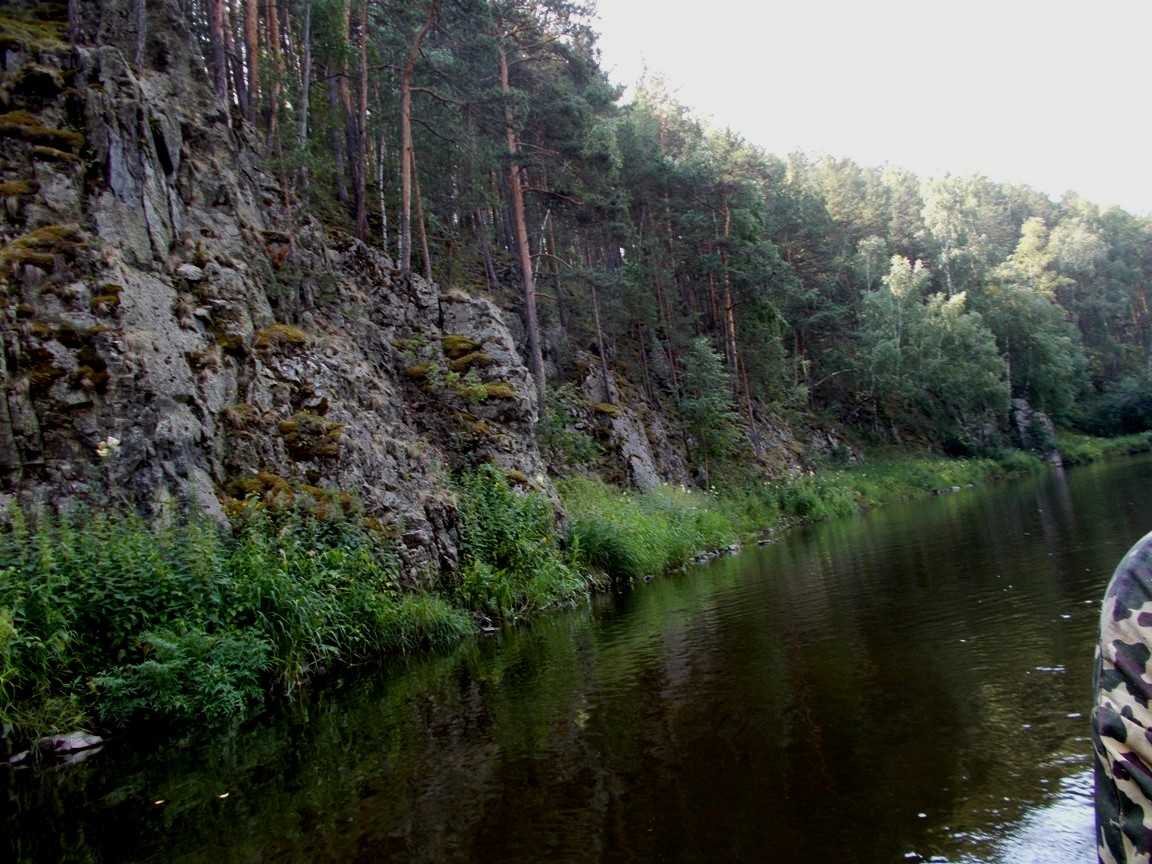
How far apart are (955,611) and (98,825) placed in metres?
8.99

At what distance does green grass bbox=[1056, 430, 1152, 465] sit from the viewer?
4944 cm

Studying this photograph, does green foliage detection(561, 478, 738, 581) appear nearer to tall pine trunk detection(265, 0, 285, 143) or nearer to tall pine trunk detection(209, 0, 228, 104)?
tall pine trunk detection(265, 0, 285, 143)

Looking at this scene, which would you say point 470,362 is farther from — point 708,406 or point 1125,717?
point 1125,717

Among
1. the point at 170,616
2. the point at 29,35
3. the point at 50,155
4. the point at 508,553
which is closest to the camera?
the point at 170,616

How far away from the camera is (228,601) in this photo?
8945 millimetres

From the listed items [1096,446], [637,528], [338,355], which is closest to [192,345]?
[338,355]

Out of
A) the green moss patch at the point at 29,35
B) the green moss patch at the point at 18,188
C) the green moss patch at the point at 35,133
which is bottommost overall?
the green moss patch at the point at 18,188

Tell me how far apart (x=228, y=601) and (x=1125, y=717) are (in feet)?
30.3

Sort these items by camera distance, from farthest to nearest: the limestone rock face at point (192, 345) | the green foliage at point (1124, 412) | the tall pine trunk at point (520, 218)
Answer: the green foliage at point (1124, 412) → the tall pine trunk at point (520, 218) → the limestone rock face at point (192, 345)

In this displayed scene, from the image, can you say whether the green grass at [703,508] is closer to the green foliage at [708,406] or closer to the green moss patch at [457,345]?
the green foliage at [708,406]

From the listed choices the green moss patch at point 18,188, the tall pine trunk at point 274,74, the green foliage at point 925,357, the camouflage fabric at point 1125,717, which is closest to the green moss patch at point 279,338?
the green moss patch at point 18,188

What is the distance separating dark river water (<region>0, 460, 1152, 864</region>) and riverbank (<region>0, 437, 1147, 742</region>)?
664 mm

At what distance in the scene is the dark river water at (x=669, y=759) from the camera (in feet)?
13.6

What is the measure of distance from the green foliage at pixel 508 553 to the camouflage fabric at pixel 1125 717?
38.0 ft
